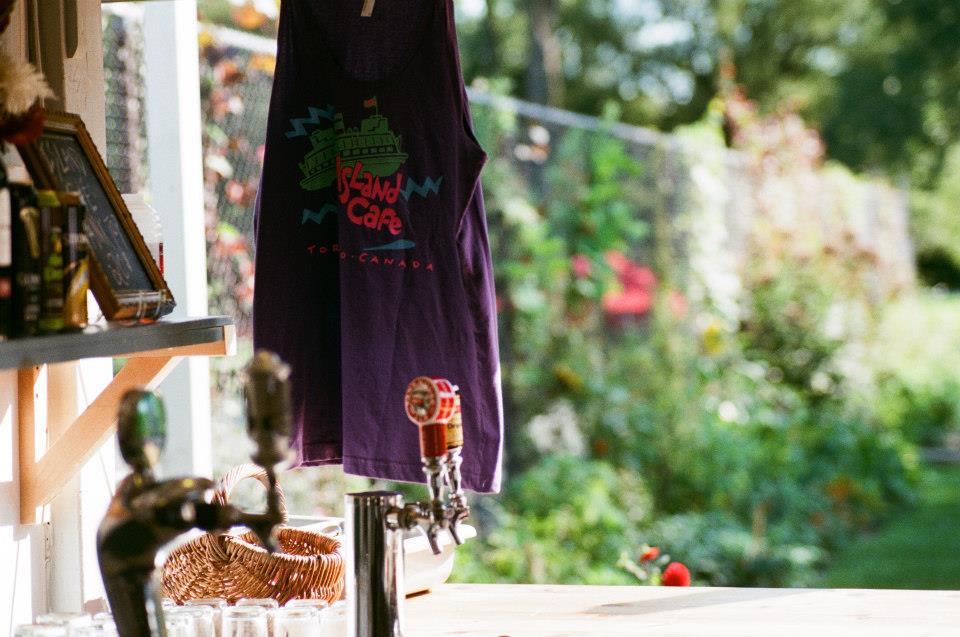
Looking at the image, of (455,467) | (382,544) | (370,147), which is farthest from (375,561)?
(370,147)

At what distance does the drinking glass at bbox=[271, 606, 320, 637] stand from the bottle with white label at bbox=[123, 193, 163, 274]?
49 cm

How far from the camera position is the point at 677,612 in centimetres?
183

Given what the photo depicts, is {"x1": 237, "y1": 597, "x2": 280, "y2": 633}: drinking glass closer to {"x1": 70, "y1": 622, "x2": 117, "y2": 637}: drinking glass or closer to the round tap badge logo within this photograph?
{"x1": 70, "y1": 622, "x2": 117, "y2": 637}: drinking glass

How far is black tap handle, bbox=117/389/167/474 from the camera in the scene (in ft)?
3.95

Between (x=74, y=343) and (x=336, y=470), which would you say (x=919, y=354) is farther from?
(x=74, y=343)

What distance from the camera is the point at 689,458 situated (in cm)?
515

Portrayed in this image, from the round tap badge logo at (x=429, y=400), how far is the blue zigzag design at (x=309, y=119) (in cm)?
62

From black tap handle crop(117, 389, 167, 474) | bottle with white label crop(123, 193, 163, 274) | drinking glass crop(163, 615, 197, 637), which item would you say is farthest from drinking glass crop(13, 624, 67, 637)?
bottle with white label crop(123, 193, 163, 274)

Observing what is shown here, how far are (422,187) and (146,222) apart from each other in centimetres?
42

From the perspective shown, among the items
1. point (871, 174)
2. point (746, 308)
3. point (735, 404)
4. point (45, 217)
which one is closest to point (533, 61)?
point (746, 308)

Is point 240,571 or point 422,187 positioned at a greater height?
point 422,187

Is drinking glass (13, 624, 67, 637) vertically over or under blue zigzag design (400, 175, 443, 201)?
under

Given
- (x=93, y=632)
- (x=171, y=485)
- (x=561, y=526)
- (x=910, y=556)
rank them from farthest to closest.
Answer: (x=910, y=556) < (x=561, y=526) < (x=93, y=632) < (x=171, y=485)

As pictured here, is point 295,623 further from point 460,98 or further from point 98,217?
point 460,98
